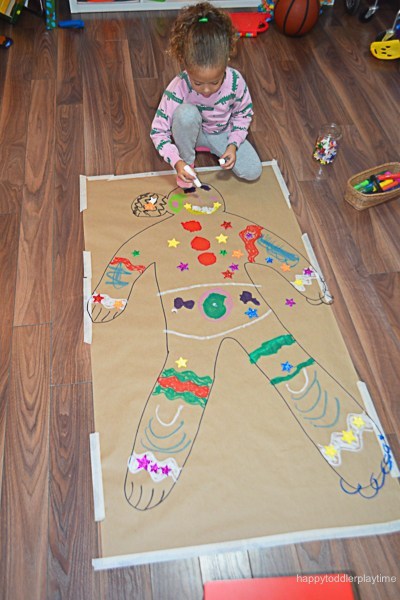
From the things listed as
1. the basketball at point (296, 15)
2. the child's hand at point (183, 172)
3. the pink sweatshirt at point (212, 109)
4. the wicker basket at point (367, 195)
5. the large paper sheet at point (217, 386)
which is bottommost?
the large paper sheet at point (217, 386)

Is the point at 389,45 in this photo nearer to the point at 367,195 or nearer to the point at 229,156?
the point at 367,195

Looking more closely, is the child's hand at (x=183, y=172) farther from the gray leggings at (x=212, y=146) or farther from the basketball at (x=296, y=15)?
the basketball at (x=296, y=15)

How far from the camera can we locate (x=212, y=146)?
170cm

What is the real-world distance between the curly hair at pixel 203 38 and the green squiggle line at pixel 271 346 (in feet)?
2.43

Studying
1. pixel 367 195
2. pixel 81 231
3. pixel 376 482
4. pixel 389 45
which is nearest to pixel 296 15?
pixel 389 45

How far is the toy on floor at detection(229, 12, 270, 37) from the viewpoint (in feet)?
7.36

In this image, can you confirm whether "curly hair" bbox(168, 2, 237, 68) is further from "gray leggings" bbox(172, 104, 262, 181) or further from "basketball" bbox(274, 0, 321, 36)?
"basketball" bbox(274, 0, 321, 36)

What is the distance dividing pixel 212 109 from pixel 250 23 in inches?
36.8

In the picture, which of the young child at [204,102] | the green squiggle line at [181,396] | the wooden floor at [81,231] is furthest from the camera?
the young child at [204,102]

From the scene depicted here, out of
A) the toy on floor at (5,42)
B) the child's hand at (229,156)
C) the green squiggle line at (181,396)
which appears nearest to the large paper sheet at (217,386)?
the green squiggle line at (181,396)

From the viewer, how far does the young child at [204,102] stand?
135cm

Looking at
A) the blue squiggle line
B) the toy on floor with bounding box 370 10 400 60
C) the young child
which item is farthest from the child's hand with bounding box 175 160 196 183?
the toy on floor with bounding box 370 10 400 60

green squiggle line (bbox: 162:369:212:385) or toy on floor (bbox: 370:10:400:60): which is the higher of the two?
toy on floor (bbox: 370:10:400:60)

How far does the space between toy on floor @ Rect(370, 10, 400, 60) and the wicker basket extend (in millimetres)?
808
